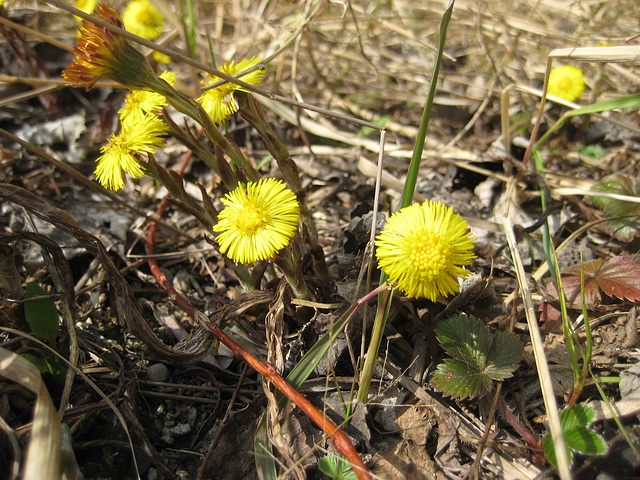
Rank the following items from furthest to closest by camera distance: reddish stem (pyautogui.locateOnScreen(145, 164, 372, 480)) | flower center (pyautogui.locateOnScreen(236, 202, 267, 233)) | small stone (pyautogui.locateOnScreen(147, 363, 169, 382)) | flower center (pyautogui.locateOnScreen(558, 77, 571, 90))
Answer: flower center (pyautogui.locateOnScreen(558, 77, 571, 90))
small stone (pyautogui.locateOnScreen(147, 363, 169, 382))
flower center (pyautogui.locateOnScreen(236, 202, 267, 233))
reddish stem (pyautogui.locateOnScreen(145, 164, 372, 480))

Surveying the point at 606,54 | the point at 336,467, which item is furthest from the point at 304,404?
the point at 606,54

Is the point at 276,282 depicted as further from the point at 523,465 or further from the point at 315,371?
the point at 523,465

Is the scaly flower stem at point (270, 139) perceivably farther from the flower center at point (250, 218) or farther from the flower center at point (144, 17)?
the flower center at point (144, 17)

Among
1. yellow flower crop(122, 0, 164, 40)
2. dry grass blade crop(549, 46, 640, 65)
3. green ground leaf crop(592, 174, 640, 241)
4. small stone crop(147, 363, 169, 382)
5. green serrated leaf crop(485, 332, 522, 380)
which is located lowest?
small stone crop(147, 363, 169, 382)

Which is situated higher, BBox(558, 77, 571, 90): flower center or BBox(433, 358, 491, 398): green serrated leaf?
BBox(558, 77, 571, 90): flower center

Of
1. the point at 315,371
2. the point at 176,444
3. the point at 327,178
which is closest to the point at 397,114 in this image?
the point at 327,178

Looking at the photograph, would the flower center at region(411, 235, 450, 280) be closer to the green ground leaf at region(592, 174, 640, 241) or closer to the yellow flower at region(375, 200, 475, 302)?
the yellow flower at region(375, 200, 475, 302)

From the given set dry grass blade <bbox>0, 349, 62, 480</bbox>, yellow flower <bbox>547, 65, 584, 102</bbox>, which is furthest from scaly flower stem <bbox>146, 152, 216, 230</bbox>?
yellow flower <bbox>547, 65, 584, 102</bbox>
